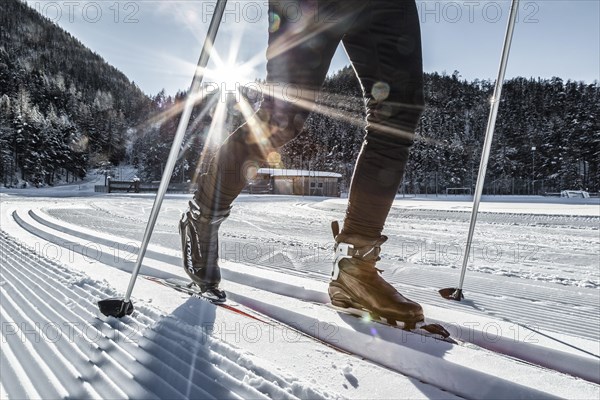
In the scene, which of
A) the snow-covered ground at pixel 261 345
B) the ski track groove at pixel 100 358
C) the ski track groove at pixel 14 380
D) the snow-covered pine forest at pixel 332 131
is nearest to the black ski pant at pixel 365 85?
the snow-covered ground at pixel 261 345

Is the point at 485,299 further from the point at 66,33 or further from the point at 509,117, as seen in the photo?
the point at 66,33

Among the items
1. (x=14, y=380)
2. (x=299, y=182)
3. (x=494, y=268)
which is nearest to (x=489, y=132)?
(x=494, y=268)

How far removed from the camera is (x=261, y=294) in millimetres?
1131

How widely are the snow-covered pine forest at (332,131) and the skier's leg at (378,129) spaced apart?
38.6m

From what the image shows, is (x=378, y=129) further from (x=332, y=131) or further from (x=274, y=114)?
(x=332, y=131)

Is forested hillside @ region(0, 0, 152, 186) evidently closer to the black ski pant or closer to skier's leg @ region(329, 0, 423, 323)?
the black ski pant

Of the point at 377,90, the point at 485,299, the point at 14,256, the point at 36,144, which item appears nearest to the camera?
the point at 377,90

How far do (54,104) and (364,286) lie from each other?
265 feet

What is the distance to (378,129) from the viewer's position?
3.54 ft

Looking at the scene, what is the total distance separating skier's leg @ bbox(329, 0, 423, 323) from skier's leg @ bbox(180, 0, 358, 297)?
0.34 ft

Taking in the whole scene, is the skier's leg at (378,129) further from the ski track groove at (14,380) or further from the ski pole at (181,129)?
the ski track groove at (14,380)

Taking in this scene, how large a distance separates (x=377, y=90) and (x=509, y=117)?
7051cm

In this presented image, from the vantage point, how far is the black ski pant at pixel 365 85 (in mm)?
987

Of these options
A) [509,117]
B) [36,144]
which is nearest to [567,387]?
[36,144]
